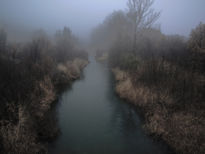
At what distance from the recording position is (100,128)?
19.7ft

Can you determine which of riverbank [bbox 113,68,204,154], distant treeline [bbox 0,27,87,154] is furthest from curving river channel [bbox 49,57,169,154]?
distant treeline [bbox 0,27,87,154]

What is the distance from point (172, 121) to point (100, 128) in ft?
9.15

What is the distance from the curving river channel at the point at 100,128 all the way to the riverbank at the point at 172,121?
1.34 ft

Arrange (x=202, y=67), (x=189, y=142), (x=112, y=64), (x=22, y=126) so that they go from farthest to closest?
(x=112, y=64) → (x=202, y=67) → (x=22, y=126) → (x=189, y=142)

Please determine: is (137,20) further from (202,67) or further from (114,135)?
(114,135)

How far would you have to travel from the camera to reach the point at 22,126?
461cm

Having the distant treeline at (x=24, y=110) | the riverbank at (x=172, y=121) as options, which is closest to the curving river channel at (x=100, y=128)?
the riverbank at (x=172, y=121)

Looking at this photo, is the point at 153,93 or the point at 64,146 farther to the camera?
the point at 153,93

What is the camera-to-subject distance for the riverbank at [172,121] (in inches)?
172

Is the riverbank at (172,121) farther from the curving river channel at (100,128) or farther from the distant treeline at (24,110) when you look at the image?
the distant treeline at (24,110)

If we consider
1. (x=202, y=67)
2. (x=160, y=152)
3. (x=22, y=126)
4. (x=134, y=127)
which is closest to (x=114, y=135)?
(x=134, y=127)

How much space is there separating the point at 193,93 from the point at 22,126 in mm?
6902

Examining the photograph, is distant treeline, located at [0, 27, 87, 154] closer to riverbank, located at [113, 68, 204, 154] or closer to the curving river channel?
the curving river channel

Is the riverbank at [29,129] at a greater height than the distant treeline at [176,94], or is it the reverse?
the distant treeline at [176,94]
